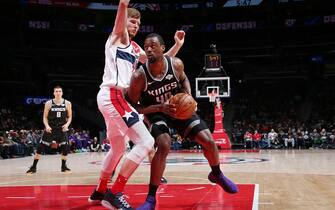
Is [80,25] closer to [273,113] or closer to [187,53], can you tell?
[187,53]

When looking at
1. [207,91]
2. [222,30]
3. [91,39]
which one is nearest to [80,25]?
[91,39]

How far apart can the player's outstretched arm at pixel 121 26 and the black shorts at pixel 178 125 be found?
35.3 inches

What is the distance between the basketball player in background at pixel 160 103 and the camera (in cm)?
414

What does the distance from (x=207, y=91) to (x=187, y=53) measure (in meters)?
11.8

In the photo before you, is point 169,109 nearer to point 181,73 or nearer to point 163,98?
point 163,98

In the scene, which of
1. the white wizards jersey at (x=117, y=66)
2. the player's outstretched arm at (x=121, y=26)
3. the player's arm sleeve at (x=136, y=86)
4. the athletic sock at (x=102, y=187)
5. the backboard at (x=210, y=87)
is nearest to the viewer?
the player's outstretched arm at (x=121, y=26)

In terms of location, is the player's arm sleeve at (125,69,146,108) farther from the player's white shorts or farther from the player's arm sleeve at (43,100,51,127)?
the player's arm sleeve at (43,100,51,127)

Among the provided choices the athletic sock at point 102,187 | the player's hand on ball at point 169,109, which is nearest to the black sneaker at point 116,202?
the athletic sock at point 102,187

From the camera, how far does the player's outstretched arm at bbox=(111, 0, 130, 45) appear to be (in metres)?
4.12

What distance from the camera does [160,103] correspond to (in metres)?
4.44

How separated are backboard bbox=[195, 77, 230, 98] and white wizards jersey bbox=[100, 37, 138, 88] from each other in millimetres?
16214

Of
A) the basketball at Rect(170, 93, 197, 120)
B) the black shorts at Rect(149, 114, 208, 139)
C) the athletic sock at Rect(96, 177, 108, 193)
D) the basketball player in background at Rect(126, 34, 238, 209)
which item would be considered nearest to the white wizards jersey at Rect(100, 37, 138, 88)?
the basketball player in background at Rect(126, 34, 238, 209)

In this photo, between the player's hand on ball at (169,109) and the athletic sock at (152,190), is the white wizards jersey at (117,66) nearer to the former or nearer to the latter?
the player's hand on ball at (169,109)

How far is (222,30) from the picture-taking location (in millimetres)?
33125
